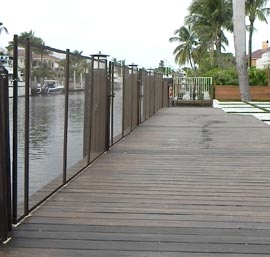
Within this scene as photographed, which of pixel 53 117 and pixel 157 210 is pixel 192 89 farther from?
pixel 157 210

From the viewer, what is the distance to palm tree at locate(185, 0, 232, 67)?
48.3m

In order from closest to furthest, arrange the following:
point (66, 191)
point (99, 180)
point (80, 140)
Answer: point (66, 191)
point (99, 180)
point (80, 140)

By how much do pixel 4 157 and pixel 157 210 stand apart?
1.90 meters

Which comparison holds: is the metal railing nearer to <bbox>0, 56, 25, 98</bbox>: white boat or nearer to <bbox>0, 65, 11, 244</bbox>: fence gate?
<bbox>0, 56, 25, 98</bbox>: white boat

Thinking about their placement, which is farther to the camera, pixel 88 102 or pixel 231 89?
pixel 231 89

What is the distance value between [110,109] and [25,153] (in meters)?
5.39

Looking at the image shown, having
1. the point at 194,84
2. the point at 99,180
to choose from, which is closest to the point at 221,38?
the point at 194,84

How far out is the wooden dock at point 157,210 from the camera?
14.9 ft

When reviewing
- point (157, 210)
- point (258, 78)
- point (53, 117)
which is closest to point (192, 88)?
point (258, 78)

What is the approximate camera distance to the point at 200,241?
4695mm

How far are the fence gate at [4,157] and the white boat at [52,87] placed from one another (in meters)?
1.46

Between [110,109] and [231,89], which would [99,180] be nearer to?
[110,109]

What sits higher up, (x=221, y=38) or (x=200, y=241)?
(x=221, y=38)

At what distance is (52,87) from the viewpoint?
21.2 ft
